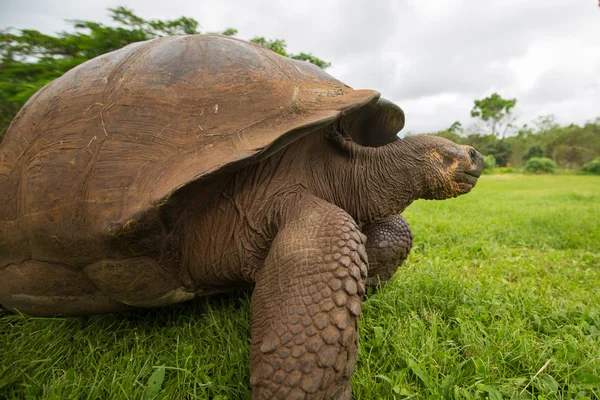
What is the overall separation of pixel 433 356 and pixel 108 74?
2.09m

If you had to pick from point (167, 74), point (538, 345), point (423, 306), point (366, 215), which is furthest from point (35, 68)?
point (538, 345)

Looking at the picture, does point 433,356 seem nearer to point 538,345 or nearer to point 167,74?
point 538,345

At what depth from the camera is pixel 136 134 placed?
150cm

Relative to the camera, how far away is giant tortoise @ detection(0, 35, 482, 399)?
1.28 metres

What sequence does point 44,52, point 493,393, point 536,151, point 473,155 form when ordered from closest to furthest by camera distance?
1. point 493,393
2. point 473,155
3. point 44,52
4. point 536,151

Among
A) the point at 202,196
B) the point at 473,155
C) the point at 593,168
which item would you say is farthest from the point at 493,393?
the point at 593,168

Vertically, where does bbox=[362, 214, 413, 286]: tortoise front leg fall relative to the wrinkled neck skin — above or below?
below

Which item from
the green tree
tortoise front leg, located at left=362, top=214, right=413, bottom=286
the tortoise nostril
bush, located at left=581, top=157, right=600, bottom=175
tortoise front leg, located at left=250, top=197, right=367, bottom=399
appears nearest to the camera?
tortoise front leg, located at left=250, top=197, right=367, bottom=399

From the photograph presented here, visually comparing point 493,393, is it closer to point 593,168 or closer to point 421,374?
point 421,374

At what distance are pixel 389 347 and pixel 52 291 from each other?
5.43ft

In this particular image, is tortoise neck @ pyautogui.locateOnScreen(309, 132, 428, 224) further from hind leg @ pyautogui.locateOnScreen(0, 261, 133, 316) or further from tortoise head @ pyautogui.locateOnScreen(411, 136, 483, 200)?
hind leg @ pyautogui.locateOnScreen(0, 261, 133, 316)

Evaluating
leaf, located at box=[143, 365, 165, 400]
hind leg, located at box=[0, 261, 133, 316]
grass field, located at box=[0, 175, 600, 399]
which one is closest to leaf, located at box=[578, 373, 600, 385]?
grass field, located at box=[0, 175, 600, 399]

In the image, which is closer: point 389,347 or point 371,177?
point 389,347

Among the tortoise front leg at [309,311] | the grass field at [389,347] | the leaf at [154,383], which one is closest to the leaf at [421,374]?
the grass field at [389,347]
